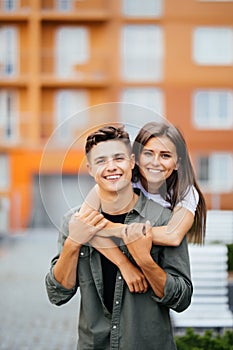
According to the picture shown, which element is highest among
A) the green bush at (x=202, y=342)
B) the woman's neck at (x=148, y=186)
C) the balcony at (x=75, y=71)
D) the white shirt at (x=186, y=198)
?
the woman's neck at (x=148, y=186)

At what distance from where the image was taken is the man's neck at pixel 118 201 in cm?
153

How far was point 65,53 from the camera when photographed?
655 inches

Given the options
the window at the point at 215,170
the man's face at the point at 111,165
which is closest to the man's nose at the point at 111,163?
the man's face at the point at 111,165

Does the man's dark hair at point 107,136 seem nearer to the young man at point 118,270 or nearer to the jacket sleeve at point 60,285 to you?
the young man at point 118,270

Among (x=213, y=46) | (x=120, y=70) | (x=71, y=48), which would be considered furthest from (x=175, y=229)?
(x=71, y=48)

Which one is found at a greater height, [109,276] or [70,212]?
[70,212]

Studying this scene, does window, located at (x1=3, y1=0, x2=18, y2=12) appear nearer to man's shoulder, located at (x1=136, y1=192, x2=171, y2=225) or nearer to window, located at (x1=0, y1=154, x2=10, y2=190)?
window, located at (x1=0, y1=154, x2=10, y2=190)

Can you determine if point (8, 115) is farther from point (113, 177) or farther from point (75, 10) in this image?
point (113, 177)

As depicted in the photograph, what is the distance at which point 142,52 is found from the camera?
54.0 feet

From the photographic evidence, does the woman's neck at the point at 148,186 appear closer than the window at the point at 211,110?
Yes

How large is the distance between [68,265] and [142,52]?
15127 mm

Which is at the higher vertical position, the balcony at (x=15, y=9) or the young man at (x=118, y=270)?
the balcony at (x=15, y=9)

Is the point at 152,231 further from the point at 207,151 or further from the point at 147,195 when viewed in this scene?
the point at 207,151

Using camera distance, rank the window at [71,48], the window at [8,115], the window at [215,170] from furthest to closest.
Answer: the window at [71,48]
the window at [8,115]
the window at [215,170]
